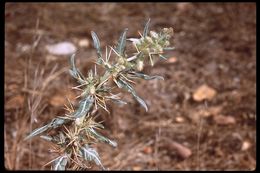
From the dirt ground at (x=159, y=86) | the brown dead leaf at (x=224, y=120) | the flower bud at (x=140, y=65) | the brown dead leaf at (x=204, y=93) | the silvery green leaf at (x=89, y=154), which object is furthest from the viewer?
the brown dead leaf at (x=204, y=93)

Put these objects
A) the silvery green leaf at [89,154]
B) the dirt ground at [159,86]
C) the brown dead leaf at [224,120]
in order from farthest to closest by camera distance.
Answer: the brown dead leaf at [224,120] < the dirt ground at [159,86] < the silvery green leaf at [89,154]

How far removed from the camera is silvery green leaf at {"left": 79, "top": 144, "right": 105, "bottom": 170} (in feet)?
4.54

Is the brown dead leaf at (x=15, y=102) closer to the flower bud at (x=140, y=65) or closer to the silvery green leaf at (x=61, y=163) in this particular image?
the silvery green leaf at (x=61, y=163)

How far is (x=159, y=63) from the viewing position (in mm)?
3150

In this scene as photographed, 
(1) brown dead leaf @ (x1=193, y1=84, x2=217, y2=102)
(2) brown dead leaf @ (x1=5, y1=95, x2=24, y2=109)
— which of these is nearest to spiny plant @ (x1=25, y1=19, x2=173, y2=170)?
(2) brown dead leaf @ (x1=5, y1=95, x2=24, y2=109)

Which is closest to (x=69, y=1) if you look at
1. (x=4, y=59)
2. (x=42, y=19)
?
(x=42, y=19)

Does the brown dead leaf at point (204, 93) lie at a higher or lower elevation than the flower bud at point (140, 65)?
lower

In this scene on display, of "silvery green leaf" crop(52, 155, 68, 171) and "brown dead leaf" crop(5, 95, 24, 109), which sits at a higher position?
"brown dead leaf" crop(5, 95, 24, 109)

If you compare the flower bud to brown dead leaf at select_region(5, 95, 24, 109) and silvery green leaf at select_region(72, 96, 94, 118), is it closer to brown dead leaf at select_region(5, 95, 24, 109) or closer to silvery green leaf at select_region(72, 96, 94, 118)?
silvery green leaf at select_region(72, 96, 94, 118)

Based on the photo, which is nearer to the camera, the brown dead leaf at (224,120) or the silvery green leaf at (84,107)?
the silvery green leaf at (84,107)

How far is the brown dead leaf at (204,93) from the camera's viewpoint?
2849 mm

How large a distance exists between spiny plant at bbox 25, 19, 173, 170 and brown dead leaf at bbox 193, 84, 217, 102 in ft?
4.71

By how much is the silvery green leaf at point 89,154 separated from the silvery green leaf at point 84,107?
12 cm

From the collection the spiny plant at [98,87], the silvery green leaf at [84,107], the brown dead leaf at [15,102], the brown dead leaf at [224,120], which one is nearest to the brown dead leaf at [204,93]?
the brown dead leaf at [224,120]
